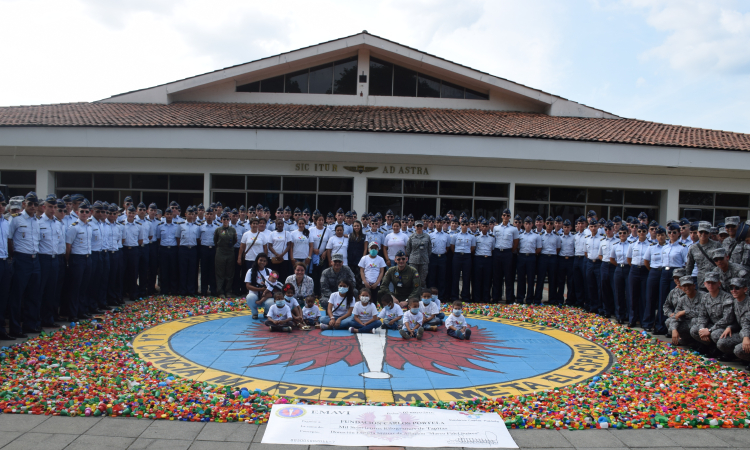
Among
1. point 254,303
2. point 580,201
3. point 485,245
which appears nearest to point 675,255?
point 485,245

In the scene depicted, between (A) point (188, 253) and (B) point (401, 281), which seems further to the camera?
(A) point (188, 253)

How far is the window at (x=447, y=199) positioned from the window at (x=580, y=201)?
76 cm

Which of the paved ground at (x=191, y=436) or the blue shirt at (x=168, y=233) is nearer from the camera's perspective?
the paved ground at (x=191, y=436)

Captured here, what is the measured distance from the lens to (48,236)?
7723 millimetres

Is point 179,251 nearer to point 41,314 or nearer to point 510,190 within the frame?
point 41,314

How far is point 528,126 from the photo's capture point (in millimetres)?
17016

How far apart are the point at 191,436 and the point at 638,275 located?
8.06 m

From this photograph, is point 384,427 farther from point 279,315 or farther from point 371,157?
point 371,157

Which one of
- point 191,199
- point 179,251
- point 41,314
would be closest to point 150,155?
point 191,199

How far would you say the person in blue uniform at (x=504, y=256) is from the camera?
37.2 ft

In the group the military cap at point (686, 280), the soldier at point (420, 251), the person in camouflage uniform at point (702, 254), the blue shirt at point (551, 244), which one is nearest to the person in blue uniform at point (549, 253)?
the blue shirt at point (551, 244)

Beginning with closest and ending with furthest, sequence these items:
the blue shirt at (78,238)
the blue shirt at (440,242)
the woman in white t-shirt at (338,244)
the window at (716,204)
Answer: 1. the blue shirt at (78,238)
2. the woman in white t-shirt at (338,244)
3. the blue shirt at (440,242)
4. the window at (716,204)

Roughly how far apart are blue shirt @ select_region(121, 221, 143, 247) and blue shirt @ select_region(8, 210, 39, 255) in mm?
2861

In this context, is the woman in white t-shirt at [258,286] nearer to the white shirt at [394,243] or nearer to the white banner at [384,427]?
the white shirt at [394,243]
